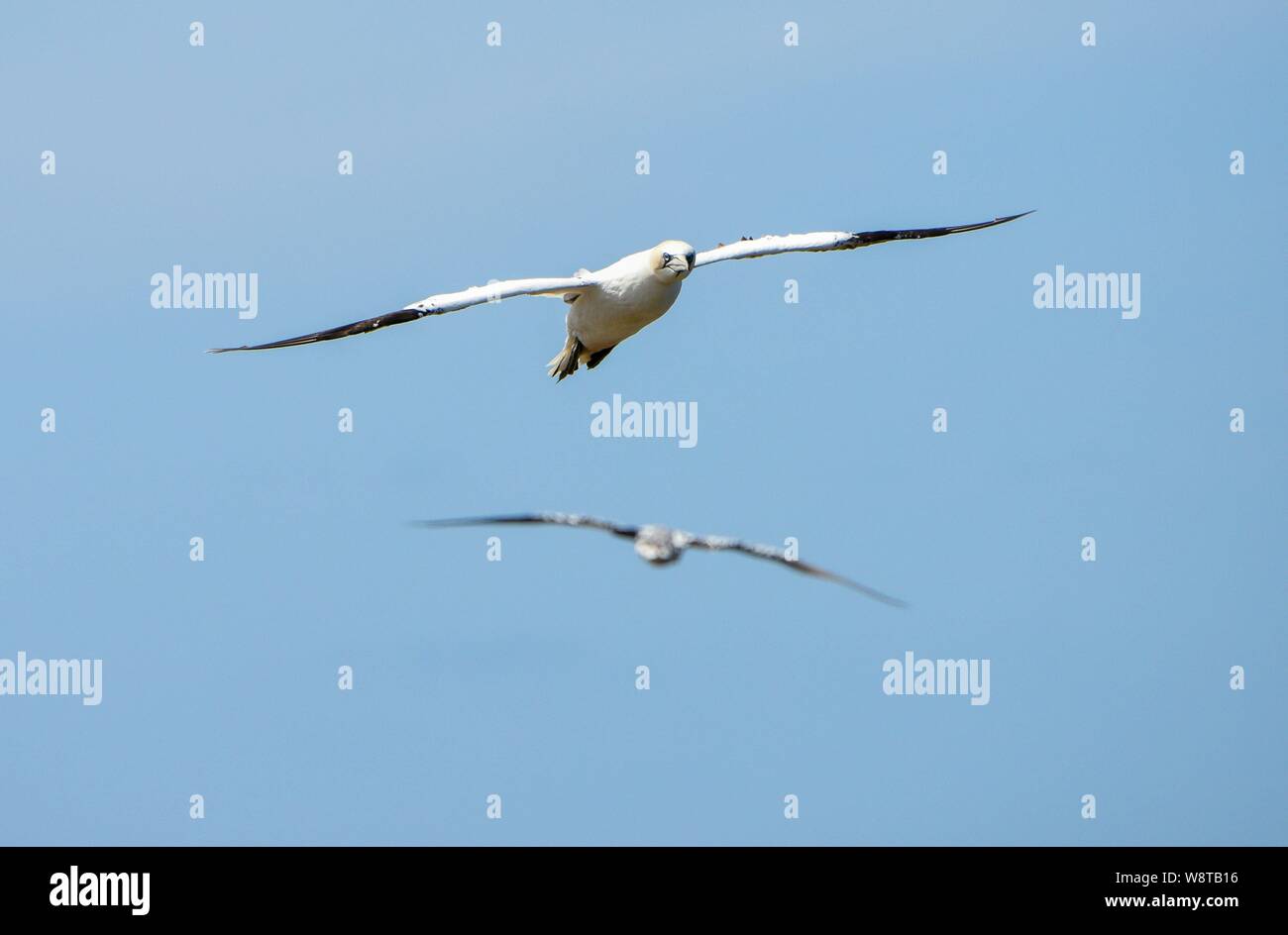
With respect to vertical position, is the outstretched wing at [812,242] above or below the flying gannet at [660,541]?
above

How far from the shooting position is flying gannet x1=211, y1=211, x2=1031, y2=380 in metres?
37.0

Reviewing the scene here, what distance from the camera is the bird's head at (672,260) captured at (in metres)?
38.8

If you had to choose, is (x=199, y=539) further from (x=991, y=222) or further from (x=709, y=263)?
(x=991, y=222)

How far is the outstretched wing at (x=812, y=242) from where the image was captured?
41.0m

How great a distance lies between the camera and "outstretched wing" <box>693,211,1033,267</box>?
135 ft

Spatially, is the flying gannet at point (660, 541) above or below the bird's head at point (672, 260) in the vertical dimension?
below

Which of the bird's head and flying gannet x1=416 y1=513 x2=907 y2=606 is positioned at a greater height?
the bird's head

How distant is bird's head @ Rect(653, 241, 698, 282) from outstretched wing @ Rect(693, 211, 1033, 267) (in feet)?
3.02

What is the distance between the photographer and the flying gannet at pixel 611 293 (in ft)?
121

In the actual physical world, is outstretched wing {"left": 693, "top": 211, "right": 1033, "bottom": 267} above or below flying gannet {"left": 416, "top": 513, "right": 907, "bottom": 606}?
above

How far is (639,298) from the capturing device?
39.3 metres

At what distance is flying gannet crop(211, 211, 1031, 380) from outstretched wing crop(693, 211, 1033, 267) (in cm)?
2

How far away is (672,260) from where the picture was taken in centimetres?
3881

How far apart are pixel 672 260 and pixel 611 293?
1.29 metres
